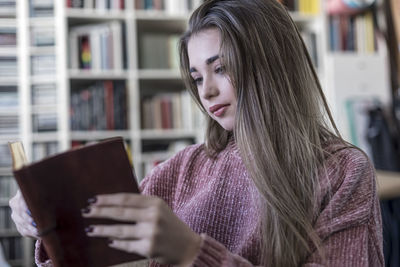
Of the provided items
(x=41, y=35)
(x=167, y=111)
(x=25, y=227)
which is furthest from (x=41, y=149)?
(x=25, y=227)

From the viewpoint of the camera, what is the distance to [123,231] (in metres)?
0.56

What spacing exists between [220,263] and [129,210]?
0.16 metres

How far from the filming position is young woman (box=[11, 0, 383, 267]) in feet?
2.43

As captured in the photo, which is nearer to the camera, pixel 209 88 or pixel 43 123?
pixel 209 88

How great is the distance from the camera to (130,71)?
8.45 feet

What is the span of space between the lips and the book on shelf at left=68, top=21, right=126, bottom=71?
1780mm

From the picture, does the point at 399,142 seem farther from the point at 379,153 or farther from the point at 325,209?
the point at 325,209

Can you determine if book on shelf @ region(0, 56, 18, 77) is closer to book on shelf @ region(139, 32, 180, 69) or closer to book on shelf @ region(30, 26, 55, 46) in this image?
book on shelf @ region(30, 26, 55, 46)

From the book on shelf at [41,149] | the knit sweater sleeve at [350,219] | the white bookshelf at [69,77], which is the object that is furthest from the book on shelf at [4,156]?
the knit sweater sleeve at [350,219]

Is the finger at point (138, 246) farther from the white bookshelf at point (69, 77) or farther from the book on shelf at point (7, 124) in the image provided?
the book on shelf at point (7, 124)

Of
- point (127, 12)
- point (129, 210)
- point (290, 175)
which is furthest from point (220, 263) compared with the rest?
point (127, 12)

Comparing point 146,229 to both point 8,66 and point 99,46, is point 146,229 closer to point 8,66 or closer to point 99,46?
point 99,46

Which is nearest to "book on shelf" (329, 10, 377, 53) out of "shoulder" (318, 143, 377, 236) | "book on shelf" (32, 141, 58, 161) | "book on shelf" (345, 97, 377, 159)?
"book on shelf" (345, 97, 377, 159)

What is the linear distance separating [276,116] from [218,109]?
4.9 inches
